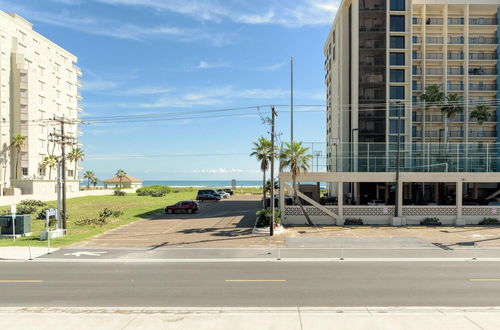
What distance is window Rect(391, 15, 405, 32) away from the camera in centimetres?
5500

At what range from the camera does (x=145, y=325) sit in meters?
10.2

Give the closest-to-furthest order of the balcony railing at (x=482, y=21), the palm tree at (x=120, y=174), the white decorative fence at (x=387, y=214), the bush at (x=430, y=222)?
1. the bush at (x=430, y=222)
2. the white decorative fence at (x=387, y=214)
3. the balcony railing at (x=482, y=21)
4. the palm tree at (x=120, y=174)

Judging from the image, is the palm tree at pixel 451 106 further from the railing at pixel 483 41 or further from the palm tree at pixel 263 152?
the palm tree at pixel 263 152

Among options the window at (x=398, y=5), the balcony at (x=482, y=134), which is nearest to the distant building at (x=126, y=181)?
the window at (x=398, y=5)

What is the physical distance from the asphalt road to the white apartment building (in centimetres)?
5099

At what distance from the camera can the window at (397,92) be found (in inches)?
2203

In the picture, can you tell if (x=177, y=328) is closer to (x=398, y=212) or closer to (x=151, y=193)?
(x=398, y=212)

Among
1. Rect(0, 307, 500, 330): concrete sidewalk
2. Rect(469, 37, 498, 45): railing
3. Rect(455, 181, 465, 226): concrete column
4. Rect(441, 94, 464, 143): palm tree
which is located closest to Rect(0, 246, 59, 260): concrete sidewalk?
Rect(0, 307, 500, 330): concrete sidewalk

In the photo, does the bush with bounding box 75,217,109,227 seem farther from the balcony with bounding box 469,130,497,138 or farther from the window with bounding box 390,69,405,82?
the balcony with bounding box 469,130,497,138

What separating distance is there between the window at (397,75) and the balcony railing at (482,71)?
47.9 ft

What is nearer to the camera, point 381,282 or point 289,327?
point 289,327

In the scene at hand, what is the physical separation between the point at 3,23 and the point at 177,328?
73.3 meters

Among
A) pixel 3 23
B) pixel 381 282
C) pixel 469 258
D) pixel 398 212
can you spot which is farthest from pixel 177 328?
pixel 3 23

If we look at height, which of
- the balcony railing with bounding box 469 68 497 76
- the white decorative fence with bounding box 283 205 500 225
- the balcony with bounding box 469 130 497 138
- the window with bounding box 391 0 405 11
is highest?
the window with bounding box 391 0 405 11
